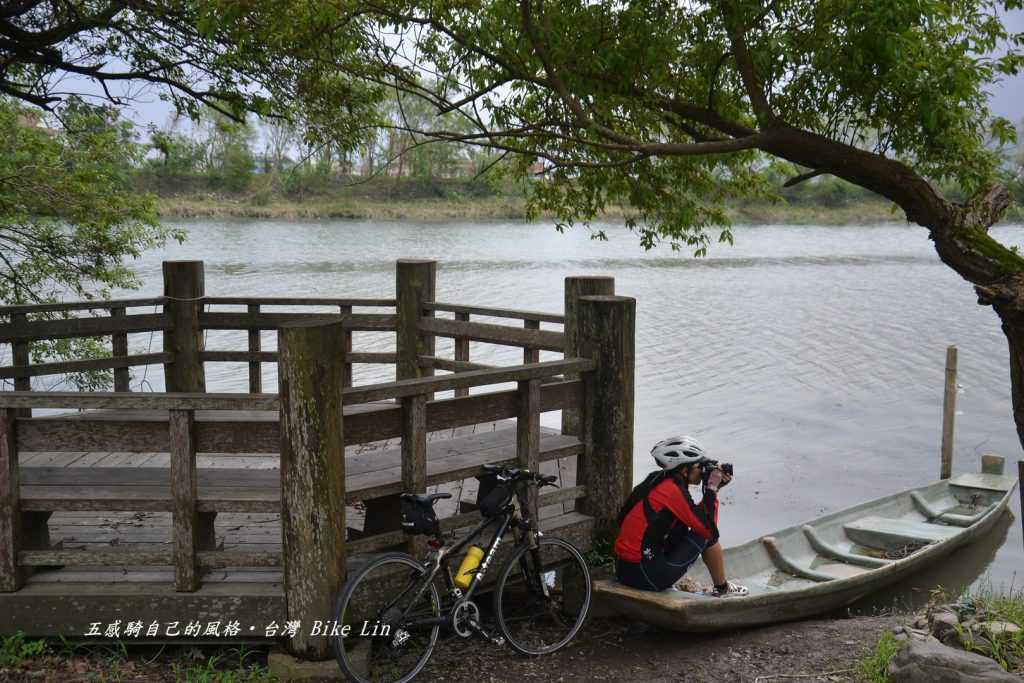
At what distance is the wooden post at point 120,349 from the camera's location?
29.0 ft

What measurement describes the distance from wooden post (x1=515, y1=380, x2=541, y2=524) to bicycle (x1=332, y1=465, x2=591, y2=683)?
4.4 inches

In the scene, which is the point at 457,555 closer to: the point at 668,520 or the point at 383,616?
the point at 383,616

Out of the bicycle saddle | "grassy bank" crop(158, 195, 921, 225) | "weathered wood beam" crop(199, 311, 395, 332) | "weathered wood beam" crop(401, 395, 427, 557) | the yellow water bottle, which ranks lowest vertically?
the yellow water bottle

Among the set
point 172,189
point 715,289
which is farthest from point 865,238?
point 172,189

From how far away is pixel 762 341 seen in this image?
85.2 feet

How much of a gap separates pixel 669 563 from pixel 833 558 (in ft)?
13.7

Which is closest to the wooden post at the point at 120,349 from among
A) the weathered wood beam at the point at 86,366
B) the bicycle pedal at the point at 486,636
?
the weathered wood beam at the point at 86,366

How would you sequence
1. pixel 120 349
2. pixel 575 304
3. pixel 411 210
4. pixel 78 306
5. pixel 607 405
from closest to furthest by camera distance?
pixel 607 405 < pixel 575 304 < pixel 120 349 < pixel 78 306 < pixel 411 210

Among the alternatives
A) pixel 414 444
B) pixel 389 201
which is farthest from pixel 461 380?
pixel 389 201

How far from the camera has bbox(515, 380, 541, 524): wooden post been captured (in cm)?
637

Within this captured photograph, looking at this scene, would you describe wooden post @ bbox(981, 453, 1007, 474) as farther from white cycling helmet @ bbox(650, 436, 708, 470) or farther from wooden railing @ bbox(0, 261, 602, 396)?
white cycling helmet @ bbox(650, 436, 708, 470)

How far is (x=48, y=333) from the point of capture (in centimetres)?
820

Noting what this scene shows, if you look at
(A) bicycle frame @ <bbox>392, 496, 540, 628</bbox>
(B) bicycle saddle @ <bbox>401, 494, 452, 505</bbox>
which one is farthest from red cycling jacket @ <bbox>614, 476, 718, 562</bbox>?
(B) bicycle saddle @ <bbox>401, 494, 452, 505</bbox>

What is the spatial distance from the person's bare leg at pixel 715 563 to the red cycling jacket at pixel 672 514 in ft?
1.01
